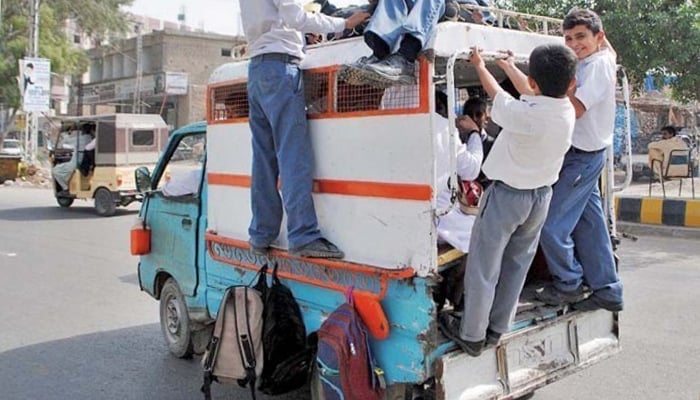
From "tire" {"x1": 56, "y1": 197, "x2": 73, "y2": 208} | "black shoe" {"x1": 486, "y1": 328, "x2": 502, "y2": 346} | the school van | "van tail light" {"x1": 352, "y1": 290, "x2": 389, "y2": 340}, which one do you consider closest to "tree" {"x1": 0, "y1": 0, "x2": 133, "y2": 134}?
"tire" {"x1": 56, "y1": 197, "x2": 73, "y2": 208}

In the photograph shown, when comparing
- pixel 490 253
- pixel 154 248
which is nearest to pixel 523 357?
pixel 490 253

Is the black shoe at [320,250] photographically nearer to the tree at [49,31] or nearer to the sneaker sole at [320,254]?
the sneaker sole at [320,254]

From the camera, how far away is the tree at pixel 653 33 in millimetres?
11531

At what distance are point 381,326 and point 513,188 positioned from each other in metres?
0.87

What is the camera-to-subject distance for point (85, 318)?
662 centimetres

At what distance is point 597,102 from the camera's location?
3.71 meters

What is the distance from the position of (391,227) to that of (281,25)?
1.24m

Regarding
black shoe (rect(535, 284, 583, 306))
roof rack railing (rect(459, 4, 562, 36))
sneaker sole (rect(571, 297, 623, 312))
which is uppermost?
roof rack railing (rect(459, 4, 562, 36))

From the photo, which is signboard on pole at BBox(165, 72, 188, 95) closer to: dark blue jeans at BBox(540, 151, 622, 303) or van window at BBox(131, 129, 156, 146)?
van window at BBox(131, 129, 156, 146)

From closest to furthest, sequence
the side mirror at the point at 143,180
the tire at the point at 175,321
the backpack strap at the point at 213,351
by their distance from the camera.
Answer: the backpack strap at the point at 213,351 → the tire at the point at 175,321 → the side mirror at the point at 143,180

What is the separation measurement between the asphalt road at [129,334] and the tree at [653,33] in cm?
320

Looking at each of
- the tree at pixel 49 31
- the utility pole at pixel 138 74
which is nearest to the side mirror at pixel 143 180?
the tree at pixel 49 31

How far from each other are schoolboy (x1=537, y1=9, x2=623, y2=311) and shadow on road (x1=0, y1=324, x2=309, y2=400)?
1.83 m

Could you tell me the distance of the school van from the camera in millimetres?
3250
